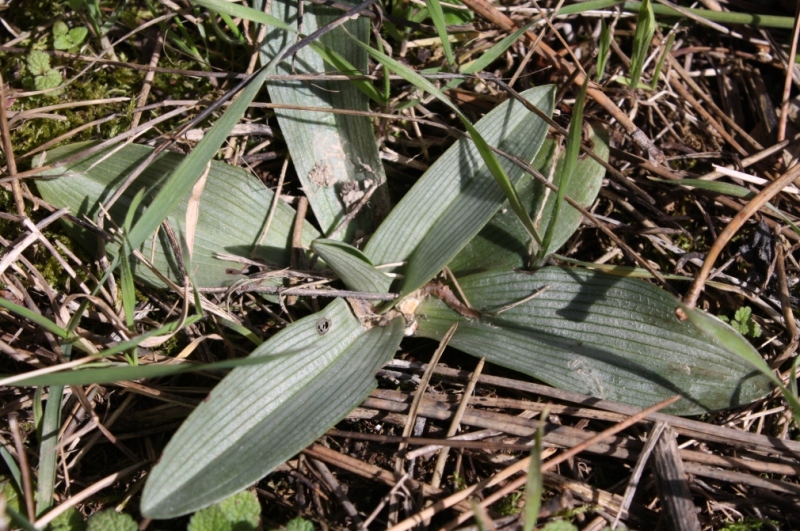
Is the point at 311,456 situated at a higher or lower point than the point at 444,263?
lower

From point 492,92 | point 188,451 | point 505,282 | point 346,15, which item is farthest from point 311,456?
point 492,92

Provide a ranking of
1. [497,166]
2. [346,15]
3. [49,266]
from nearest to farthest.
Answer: [497,166]
[346,15]
[49,266]

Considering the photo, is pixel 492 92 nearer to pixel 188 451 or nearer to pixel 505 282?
pixel 505 282

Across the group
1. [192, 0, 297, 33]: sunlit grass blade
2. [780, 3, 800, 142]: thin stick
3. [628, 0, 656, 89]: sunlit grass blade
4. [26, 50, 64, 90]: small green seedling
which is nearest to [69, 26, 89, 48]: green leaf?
[26, 50, 64, 90]: small green seedling

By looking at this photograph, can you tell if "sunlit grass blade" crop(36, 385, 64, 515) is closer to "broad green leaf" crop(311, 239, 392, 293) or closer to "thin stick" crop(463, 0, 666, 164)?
"broad green leaf" crop(311, 239, 392, 293)

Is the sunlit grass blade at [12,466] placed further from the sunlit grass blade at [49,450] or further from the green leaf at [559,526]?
the green leaf at [559,526]

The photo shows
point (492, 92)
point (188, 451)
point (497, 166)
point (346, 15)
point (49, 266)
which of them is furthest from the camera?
point (492, 92)
